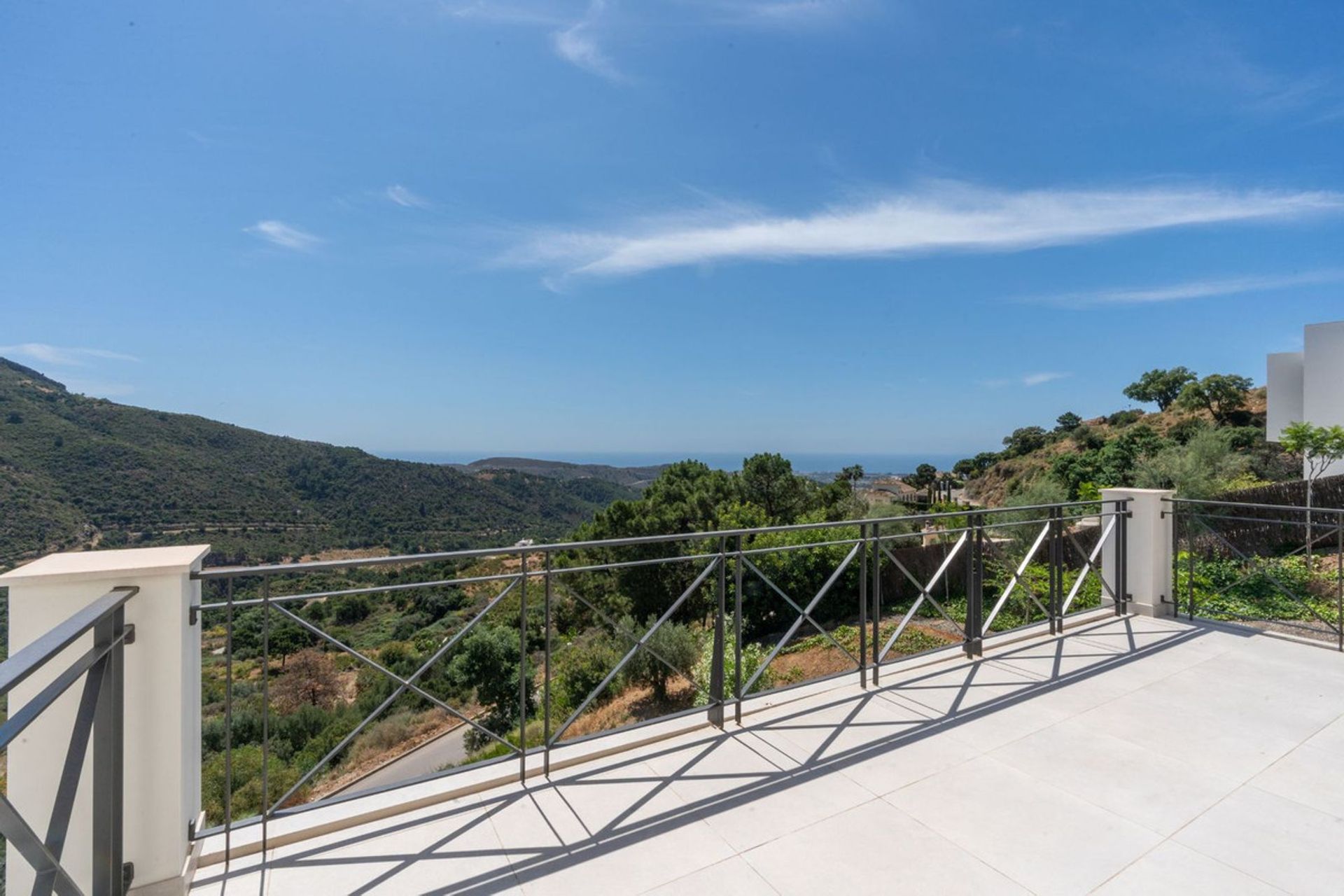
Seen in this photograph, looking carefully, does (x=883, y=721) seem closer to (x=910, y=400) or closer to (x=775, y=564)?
(x=775, y=564)

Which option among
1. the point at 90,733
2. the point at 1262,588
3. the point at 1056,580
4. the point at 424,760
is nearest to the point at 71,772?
the point at 90,733

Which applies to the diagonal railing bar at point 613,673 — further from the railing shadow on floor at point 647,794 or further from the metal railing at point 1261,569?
the metal railing at point 1261,569

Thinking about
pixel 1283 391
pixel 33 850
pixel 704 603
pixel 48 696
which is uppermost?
pixel 1283 391

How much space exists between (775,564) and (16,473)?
30381 millimetres

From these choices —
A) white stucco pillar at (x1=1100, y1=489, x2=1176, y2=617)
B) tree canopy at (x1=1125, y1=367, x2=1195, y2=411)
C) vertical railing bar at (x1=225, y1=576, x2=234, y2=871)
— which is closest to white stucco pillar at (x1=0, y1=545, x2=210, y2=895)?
vertical railing bar at (x1=225, y1=576, x2=234, y2=871)

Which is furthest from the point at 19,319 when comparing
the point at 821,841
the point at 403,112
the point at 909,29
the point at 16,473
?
the point at 821,841

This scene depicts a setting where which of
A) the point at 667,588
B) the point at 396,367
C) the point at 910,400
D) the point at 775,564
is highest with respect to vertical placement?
the point at 396,367

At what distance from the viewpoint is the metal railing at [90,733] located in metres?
0.98

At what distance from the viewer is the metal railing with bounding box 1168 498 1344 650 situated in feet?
15.1

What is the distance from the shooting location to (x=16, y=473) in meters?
23.8

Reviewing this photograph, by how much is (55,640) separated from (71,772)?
1.07ft

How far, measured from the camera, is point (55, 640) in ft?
3.73

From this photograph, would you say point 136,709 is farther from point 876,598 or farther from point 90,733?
point 876,598

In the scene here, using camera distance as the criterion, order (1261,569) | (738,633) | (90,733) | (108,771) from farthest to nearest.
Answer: (1261,569) → (738,633) → (108,771) → (90,733)
